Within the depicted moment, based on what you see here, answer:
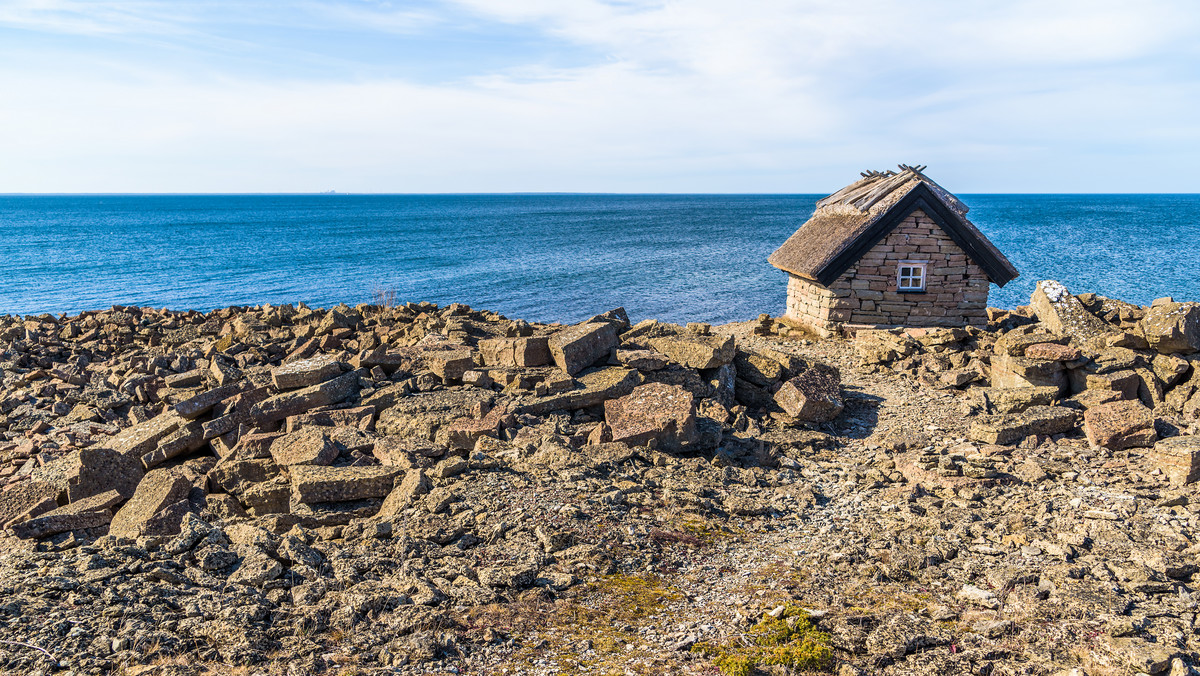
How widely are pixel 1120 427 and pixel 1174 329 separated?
3.43 metres

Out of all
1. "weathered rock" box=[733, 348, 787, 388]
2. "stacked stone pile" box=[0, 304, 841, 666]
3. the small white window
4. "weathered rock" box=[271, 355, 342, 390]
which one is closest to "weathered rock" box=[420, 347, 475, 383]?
"stacked stone pile" box=[0, 304, 841, 666]

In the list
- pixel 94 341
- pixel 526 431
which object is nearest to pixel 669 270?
pixel 94 341

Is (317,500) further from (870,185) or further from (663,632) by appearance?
(870,185)

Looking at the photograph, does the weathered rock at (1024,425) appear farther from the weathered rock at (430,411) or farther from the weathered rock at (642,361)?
the weathered rock at (430,411)

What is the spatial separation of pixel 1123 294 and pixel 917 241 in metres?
24.8

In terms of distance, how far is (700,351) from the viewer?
33.3ft

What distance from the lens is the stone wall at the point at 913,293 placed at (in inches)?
656

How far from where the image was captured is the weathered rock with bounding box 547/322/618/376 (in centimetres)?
961

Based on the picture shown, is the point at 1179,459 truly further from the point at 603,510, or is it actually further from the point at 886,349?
the point at 603,510

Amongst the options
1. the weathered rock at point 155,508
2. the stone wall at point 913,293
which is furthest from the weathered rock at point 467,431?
the stone wall at point 913,293

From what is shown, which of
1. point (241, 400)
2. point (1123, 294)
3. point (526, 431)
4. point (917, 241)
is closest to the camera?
point (526, 431)

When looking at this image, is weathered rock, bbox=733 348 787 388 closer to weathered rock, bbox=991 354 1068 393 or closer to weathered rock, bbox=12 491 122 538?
weathered rock, bbox=991 354 1068 393

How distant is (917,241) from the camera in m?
16.7

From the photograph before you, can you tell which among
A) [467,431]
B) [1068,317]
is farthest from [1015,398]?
[467,431]
